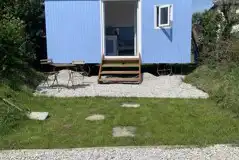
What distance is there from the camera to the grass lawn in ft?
19.4

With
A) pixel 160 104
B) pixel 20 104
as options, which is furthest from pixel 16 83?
pixel 160 104

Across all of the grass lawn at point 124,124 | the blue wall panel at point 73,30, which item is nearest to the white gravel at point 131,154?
the grass lawn at point 124,124

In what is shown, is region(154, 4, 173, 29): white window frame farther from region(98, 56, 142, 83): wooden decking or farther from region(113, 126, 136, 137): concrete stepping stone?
region(113, 126, 136, 137): concrete stepping stone

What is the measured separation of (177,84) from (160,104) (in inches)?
107

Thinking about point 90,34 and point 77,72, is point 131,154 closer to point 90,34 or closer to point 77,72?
point 90,34

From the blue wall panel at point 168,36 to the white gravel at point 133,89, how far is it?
0.82 m

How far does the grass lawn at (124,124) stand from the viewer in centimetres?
592

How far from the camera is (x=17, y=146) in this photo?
18.9 ft

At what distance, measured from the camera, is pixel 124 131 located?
21.5ft

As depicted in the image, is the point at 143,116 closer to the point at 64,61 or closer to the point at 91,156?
the point at 91,156

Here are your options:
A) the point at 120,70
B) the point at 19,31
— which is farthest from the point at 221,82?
the point at 19,31

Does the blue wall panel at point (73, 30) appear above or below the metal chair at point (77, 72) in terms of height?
above

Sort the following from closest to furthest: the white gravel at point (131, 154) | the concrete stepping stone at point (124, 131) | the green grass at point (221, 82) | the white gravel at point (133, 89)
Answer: the white gravel at point (131, 154), the concrete stepping stone at point (124, 131), the green grass at point (221, 82), the white gravel at point (133, 89)

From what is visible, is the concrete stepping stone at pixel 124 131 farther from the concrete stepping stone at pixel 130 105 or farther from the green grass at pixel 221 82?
the green grass at pixel 221 82
